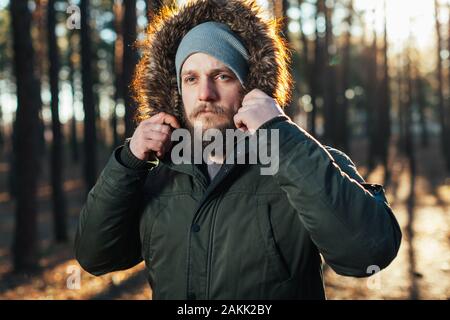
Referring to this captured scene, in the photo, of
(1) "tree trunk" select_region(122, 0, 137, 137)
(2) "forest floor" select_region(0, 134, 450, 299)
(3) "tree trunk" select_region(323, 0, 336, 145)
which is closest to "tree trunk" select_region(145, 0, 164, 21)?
(2) "forest floor" select_region(0, 134, 450, 299)

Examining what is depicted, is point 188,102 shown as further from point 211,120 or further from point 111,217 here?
point 111,217

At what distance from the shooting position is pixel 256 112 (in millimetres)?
2205

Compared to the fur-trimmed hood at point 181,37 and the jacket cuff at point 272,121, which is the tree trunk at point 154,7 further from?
the jacket cuff at point 272,121

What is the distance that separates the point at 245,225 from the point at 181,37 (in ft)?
4.12

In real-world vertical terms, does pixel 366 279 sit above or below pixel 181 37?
below

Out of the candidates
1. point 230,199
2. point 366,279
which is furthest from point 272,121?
point 366,279

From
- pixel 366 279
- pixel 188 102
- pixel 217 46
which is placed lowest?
pixel 366 279

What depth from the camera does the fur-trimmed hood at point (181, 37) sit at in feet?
8.96

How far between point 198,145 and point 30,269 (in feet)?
34.4

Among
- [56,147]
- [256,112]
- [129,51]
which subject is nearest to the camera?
[256,112]

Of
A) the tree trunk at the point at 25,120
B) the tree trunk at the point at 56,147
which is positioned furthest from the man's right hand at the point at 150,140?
the tree trunk at the point at 56,147

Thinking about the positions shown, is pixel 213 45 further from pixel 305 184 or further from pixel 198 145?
pixel 305 184

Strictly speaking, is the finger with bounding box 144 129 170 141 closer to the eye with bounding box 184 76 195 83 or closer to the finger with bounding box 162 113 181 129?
the finger with bounding box 162 113 181 129

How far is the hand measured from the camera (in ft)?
7.21
